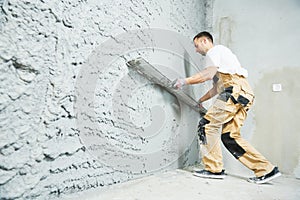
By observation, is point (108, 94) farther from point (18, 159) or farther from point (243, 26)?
point (243, 26)

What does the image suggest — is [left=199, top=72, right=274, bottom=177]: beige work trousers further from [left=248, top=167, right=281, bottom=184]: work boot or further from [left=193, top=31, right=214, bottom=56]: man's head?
[left=193, top=31, right=214, bottom=56]: man's head

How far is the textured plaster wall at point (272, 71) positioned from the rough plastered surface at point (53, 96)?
129cm

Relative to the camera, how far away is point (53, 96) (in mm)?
821

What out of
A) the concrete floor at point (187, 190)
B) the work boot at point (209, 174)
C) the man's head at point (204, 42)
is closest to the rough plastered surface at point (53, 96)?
Result: the concrete floor at point (187, 190)

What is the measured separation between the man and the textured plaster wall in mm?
540

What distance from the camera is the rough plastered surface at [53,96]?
2.28 feet

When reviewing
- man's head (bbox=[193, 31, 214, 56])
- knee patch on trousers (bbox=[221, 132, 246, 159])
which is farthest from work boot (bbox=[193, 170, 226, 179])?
man's head (bbox=[193, 31, 214, 56])

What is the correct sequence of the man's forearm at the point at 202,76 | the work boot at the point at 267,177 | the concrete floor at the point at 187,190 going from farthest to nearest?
the man's forearm at the point at 202,76 < the work boot at the point at 267,177 < the concrete floor at the point at 187,190

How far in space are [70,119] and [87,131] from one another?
0.11 m

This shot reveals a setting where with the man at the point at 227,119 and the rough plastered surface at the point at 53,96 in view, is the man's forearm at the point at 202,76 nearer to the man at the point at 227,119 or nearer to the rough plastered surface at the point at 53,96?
the man at the point at 227,119

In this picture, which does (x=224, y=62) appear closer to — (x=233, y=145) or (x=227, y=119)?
(x=227, y=119)

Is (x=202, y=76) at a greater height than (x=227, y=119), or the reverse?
(x=202, y=76)

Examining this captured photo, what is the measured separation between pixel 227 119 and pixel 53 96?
43.1 inches

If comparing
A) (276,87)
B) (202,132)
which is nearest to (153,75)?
(202,132)
